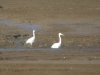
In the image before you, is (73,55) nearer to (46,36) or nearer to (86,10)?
(46,36)

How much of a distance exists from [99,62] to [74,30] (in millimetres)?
7313

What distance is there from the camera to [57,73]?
49.2ft

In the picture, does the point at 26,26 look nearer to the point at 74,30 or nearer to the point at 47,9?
the point at 74,30

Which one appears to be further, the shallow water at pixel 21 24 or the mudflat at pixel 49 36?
the shallow water at pixel 21 24

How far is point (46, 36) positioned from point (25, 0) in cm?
1080

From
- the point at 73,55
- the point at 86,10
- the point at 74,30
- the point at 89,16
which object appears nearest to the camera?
the point at 73,55

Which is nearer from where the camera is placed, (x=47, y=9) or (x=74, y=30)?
(x=74, y=30)

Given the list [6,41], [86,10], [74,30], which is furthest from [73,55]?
[86,10]

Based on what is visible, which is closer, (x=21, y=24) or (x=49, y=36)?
(x=49, y=36)

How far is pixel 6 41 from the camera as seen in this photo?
68.6ft

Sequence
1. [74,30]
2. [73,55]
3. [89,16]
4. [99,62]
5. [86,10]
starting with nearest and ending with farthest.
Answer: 1. [99,62]
2. [73,55]
3. [74,30]
4. [89,16]
5. [86,10]

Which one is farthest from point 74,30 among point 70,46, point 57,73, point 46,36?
point 57,73

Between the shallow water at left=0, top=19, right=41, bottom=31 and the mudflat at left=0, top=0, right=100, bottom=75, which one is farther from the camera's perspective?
the shallow water at left=0, top=19, right=41, bottom=31

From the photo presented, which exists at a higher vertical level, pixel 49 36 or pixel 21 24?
pixel 21 24
